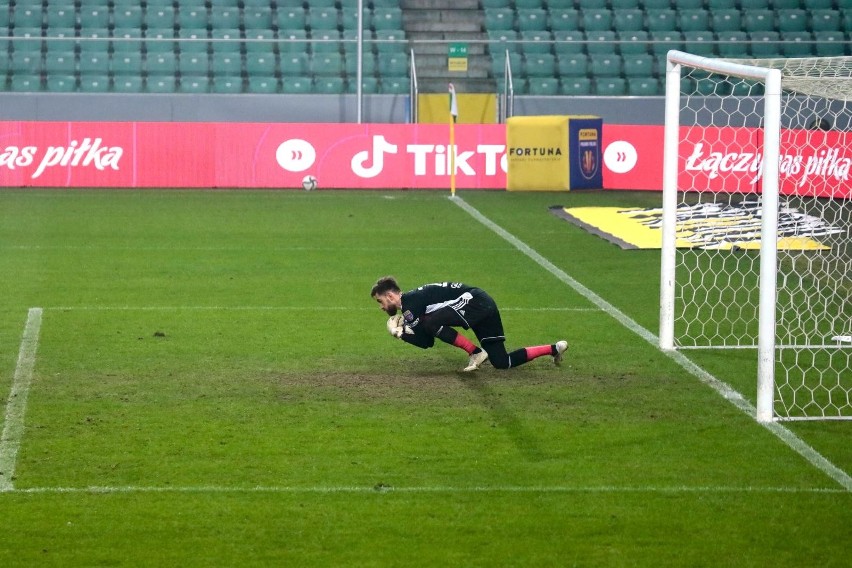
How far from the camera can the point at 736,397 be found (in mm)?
9766

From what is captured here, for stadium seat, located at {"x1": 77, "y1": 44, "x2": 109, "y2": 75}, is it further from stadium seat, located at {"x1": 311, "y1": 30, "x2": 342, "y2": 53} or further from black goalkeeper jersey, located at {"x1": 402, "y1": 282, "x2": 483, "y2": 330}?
black goalkeeper jersey, located at {"x1": 402, "y1": 282, "x2": 483, "y2": 330}

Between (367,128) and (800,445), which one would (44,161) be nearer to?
(367,128)

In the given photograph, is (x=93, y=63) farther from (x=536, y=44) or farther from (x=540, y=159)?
(x=540, y=159)

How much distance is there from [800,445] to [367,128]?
64.5 feet

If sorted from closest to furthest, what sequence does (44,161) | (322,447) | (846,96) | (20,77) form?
(322,447) < (846,96) < (44,161) < (20,77)

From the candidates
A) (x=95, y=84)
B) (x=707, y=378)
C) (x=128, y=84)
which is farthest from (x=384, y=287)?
(x=95, y=84)

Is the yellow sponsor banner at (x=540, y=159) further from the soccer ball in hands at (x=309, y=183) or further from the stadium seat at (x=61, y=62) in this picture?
the stadium seat at (x=61, y=62)

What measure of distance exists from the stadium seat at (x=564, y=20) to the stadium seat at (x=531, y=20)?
0.18 metres

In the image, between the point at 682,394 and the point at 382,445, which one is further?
the point at 682,394

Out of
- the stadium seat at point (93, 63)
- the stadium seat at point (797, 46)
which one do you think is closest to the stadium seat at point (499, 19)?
the stadium seat at point (797, 46)

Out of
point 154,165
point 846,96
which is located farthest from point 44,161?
point 846,96

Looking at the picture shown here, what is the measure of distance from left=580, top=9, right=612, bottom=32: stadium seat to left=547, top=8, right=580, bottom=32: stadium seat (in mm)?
162

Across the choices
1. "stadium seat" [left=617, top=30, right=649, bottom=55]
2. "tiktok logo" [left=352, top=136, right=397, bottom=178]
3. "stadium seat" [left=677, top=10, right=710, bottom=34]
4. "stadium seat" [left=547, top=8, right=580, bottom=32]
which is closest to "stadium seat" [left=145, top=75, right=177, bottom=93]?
"tiktok logo" [left=352, top=136, right=397, bottom=178]

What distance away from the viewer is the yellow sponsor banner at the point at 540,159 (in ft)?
89.9
